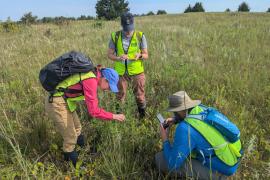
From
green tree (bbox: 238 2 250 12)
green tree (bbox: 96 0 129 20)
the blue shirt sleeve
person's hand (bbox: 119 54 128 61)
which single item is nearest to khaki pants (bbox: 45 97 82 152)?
the blue shirt sleeve

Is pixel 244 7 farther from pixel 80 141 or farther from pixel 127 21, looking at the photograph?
pixel 80 141

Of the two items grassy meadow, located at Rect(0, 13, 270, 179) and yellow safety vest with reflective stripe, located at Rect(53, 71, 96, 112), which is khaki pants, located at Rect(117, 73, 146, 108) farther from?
yellow safety vest with reflective stripe, located at Rect(53, 71, 96, 112)

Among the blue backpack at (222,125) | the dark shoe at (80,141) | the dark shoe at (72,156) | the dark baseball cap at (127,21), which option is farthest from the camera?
the dark baseball cap at (127,21)

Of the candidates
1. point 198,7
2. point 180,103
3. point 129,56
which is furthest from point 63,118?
point 198,7

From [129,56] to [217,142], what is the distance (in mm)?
1995

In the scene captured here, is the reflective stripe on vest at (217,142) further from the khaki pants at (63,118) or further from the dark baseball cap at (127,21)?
the dark baseball cap at (127,21)

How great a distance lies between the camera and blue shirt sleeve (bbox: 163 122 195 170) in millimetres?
2309

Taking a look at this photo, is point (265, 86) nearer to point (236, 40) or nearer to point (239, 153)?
point (239, 153)

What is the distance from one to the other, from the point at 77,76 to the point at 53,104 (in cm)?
41

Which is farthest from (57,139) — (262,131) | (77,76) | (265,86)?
(265,86)

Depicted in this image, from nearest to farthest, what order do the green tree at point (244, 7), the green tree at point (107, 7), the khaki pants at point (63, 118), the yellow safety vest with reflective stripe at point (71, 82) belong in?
the yellow safety vest with reflective stripe at point (71, 82), the khaki pants at point (63, 118), the green tree at point (107, 7), the green tree at point (244, 7)

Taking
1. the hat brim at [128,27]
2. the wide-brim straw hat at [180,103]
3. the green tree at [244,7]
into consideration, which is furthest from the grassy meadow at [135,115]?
the green tree at [244,7]

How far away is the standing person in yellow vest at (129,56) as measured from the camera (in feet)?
12.6

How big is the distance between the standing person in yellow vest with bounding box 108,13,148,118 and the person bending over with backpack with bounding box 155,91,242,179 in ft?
4.78
